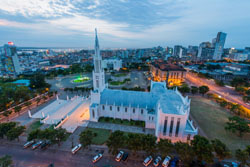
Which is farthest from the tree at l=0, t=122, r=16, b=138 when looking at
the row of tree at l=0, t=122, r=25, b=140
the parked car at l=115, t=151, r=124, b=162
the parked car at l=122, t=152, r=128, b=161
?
the parked car at l=122, t=152, r=128, b=161

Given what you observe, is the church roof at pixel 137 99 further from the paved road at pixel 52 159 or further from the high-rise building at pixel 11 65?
the high-rise building at pixel 11 65

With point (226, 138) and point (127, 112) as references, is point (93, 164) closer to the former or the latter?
point (127, 112)

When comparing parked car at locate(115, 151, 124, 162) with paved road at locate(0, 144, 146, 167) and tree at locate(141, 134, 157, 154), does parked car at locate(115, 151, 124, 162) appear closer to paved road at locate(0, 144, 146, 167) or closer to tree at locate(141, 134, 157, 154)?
paved road at locate(0, 144, 146, 167)

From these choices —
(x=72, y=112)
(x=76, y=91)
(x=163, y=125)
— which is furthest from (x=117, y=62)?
(x=163, y=125)

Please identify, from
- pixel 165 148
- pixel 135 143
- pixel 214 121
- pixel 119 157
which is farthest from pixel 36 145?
pixel 214 121

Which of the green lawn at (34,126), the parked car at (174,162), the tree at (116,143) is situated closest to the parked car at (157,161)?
the parked car at (174,162)

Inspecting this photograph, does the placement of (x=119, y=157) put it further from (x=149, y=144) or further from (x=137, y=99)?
(x=137, y=99)
